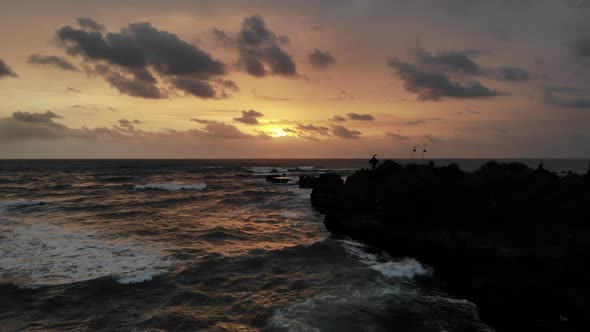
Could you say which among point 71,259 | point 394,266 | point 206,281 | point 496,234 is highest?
point 496,234

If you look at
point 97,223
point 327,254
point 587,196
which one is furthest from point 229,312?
point 97,223

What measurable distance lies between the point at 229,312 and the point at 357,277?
680 cm

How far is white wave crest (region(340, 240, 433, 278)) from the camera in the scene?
1861cm

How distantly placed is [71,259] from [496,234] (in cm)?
2293

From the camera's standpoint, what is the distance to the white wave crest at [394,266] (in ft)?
61.1

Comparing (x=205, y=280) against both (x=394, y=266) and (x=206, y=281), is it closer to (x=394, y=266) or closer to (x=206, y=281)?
(x=206, y=281)

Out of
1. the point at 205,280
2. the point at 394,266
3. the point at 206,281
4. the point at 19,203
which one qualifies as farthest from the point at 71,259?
the point at 19,203

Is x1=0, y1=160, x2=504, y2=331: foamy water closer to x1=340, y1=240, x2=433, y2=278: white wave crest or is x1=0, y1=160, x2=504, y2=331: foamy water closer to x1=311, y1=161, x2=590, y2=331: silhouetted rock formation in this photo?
x1=340, y1=240, x2=433, y2=278: white wave crest

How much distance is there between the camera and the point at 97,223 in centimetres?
3164

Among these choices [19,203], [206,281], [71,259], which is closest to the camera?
[206,281]

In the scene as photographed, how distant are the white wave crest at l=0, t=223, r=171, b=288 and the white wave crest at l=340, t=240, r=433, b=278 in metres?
11.0

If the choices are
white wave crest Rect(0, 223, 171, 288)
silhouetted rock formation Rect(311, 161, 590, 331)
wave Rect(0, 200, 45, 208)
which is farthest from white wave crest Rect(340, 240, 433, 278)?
wave Rect(0, 200, 45, 208)

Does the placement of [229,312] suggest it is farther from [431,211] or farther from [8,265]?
[431,211]

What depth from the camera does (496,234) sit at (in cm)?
1917
